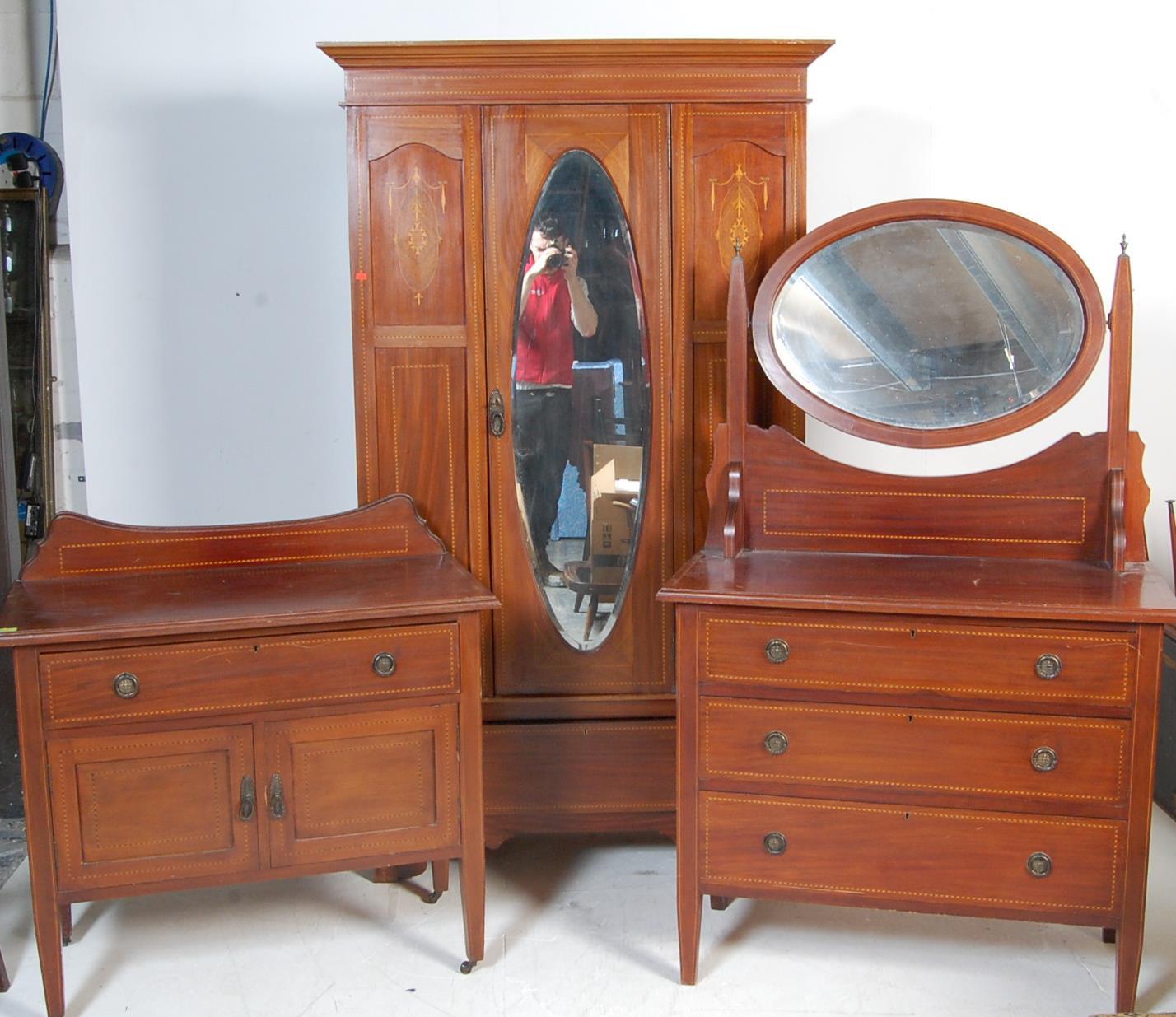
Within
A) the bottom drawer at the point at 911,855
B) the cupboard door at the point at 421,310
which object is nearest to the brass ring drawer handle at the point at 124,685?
the cupboard door at the point at 421,310

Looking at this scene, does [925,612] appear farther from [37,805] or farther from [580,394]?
[37,805]

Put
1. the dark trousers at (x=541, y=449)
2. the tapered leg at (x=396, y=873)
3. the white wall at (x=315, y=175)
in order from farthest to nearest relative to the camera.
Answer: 1. the white wall at (x=315, y=175)
2. the tapered leg at (x=396, y=873)
3. the dark trousers at (x=541, y=449)

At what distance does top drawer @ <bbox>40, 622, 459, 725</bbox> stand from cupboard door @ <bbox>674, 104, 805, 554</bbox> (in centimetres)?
89

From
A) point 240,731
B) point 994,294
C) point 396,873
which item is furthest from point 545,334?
point 396,873

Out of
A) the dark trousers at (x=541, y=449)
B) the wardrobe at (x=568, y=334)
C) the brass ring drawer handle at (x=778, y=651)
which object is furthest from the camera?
the dark trousers at (x=541, y=449)

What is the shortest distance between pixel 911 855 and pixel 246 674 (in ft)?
4.73

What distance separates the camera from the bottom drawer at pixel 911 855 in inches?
94.3

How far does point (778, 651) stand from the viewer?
2473 millimetres

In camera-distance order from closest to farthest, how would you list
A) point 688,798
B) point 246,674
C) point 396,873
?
1. point 246,674
2. point 688,798
3. point 396,873

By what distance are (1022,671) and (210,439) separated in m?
2.53

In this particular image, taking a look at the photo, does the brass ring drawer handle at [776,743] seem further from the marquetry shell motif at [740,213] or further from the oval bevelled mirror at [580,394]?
the marquetry shell motif at [740,213]

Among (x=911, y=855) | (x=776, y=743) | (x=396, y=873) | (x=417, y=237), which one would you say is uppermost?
(x=417, y=237)

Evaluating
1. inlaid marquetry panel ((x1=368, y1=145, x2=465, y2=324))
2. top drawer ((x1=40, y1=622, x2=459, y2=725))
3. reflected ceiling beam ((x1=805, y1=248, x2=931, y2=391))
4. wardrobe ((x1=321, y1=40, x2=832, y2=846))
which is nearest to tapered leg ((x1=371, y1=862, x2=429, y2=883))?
wardrobe ((x1=321, y1=40, x2=832, y2=846))

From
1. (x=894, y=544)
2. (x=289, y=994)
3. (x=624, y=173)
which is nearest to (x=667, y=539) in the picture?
(x=894, y=544)
